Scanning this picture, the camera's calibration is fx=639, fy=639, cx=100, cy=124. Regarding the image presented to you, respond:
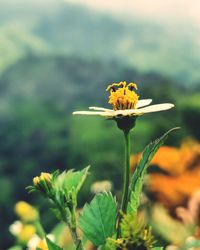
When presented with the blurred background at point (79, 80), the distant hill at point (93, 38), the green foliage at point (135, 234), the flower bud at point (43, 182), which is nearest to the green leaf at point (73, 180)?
the flower bud at point (43, 182)

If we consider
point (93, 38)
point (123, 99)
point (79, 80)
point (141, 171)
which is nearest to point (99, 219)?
point (141, 171)

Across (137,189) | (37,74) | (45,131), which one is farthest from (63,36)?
(137,189)

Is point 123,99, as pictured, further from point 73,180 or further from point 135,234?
point 135,234

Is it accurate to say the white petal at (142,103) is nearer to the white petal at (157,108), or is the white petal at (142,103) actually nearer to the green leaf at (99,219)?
the white petal at (157,108)

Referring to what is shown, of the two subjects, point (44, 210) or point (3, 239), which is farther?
point (3, 239)

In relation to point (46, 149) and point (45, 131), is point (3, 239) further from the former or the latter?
point (45, 131)

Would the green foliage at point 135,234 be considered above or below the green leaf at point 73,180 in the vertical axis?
below
